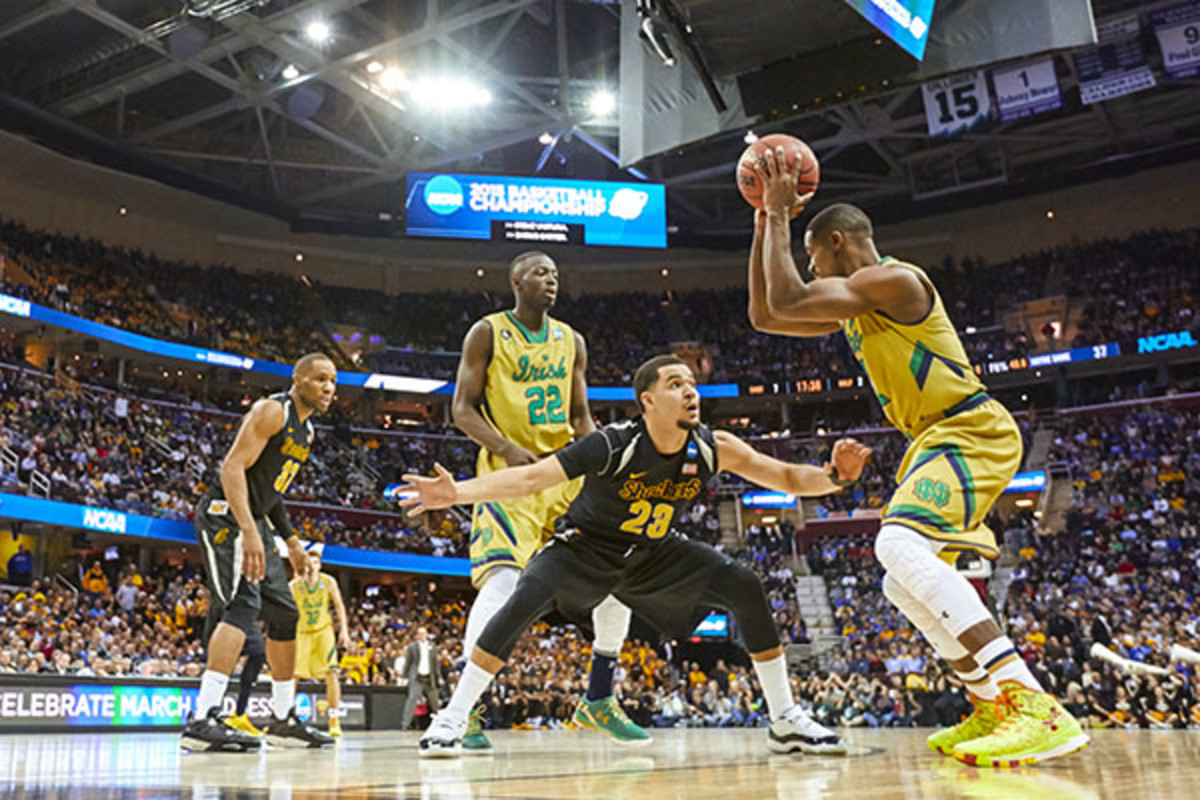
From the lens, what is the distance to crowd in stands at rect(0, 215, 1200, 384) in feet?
88.3

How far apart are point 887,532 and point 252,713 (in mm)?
11172

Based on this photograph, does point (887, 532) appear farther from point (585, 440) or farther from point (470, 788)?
point (470, 788)

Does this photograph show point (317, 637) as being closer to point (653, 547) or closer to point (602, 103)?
point (653, 547)

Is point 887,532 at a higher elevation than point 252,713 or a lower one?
higher

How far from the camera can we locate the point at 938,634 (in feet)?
13.4

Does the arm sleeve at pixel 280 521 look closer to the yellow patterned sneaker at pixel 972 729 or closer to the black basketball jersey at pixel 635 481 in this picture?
the black basketball jersey at pixel 635 481

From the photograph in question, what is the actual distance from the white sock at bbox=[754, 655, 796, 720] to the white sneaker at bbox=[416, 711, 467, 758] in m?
1.25

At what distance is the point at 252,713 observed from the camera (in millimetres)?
13094

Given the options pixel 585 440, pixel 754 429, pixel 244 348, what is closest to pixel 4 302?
pixel 244 348

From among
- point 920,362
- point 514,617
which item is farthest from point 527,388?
point 920,362

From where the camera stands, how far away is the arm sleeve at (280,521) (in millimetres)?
6176

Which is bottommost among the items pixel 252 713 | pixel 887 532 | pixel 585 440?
pixel 252 713

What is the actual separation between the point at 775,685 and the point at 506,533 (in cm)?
143

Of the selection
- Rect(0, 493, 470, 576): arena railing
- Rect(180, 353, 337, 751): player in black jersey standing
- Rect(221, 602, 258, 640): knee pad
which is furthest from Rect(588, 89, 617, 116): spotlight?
Rect(221, 602, 258, 640): knee pad
